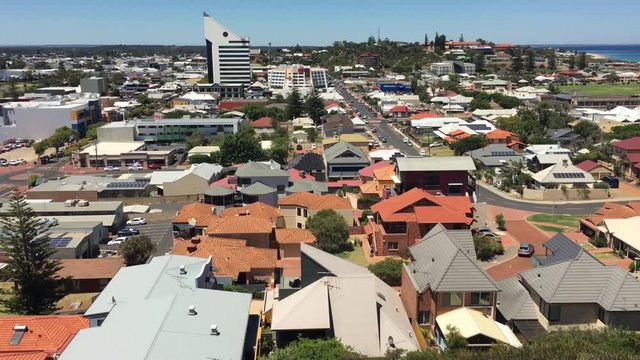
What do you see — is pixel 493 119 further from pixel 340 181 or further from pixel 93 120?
pixel 93 120

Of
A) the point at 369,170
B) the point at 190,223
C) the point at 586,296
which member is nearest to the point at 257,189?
the point at 190,223

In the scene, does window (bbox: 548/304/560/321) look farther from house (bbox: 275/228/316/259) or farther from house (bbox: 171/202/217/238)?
house (bbox: 171/202/217/238)

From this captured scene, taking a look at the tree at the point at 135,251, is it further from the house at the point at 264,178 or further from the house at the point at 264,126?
the house at the point at 264,126

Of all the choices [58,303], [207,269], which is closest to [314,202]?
[207,269]

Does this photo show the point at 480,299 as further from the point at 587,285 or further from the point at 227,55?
the point at 227,55

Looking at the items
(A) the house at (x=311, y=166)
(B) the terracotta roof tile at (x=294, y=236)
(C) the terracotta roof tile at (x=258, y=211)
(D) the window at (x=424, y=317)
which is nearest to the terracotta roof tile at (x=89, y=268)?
(C) the terracotta roof tile at (x=258, y=211)
